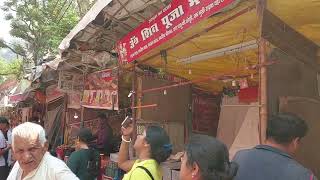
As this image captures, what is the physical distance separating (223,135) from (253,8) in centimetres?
443

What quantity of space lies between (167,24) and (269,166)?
244 centimetres

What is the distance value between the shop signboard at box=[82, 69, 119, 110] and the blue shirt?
15.8 feet

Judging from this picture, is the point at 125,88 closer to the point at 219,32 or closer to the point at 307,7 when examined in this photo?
the point at 219,32

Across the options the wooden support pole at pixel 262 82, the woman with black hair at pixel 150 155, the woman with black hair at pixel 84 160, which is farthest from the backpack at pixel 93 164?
the wooden support pole at pixel 262 82

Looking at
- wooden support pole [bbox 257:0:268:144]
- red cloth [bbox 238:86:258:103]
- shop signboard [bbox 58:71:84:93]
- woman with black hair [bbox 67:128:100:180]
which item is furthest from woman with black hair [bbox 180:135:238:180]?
shop signboard [bbox 58:71:84:93]

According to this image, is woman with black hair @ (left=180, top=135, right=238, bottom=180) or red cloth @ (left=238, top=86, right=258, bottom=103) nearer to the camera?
woman with black hair @ (left=180, top=135, right=238, bottom=180)

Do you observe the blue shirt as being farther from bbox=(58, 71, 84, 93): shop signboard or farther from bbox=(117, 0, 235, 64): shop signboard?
bbox=(58, 71, 84, 93): shop signboard

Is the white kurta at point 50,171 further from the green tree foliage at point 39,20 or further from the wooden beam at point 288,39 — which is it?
the green tree foliage at point 39,20

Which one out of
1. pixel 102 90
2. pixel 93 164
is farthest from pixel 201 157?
pixel 102 90

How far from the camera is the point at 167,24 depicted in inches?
175

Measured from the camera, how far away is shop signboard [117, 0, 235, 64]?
12.2ft

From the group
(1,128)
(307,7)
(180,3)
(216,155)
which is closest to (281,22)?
(307,7)

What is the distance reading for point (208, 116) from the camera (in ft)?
28.4

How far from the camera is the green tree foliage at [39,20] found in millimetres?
19734
